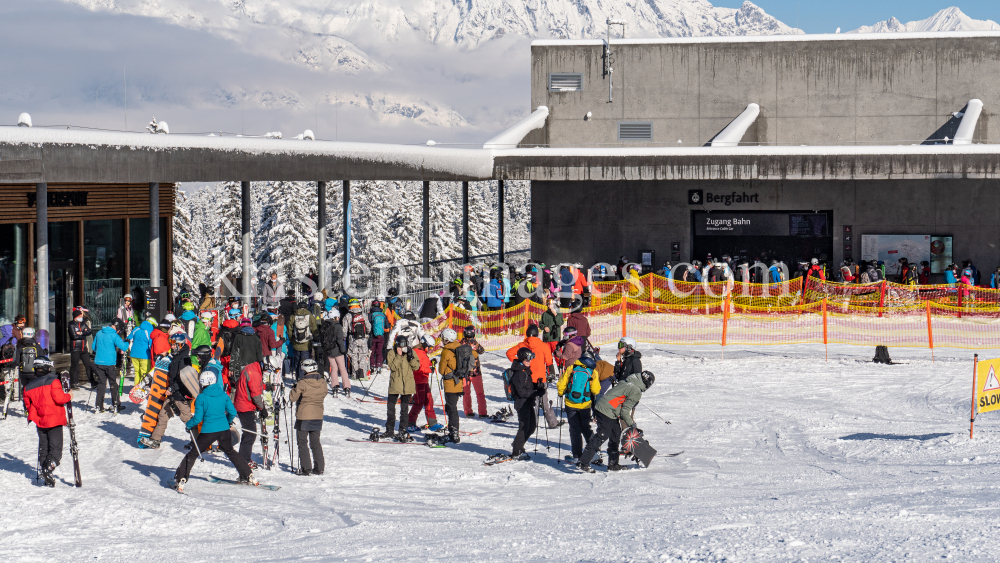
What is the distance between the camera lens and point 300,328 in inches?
615

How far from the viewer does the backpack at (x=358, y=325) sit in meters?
16.8

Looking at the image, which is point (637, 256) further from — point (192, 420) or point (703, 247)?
point (192, 420)

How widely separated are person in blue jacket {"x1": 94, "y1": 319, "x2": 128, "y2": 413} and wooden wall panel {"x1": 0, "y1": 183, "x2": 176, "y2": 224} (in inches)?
160

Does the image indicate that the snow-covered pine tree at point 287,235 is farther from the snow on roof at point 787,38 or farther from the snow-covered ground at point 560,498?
the snow-covered ground at point 560,498

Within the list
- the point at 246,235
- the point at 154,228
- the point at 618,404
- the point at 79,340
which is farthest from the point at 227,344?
the point at 618,404

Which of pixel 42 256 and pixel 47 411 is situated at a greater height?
pixel 42 256

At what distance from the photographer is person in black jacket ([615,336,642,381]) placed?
11.9 metres

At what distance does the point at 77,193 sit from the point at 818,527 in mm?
15461

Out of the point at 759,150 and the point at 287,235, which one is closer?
the point at 759,150

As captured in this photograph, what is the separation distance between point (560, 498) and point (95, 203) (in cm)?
1282

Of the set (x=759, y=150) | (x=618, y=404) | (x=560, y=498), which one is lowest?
(x=560, y=498)

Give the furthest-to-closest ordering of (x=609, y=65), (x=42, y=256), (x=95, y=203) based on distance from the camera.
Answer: (x=609, y=65) < (x=95, y=203) < (x=42, y=256)

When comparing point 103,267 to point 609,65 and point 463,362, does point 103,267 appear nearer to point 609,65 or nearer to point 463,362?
point 463,362

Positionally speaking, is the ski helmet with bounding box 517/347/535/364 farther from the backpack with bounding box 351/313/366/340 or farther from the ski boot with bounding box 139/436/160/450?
the backpack with bounding box 351/313/366/340
